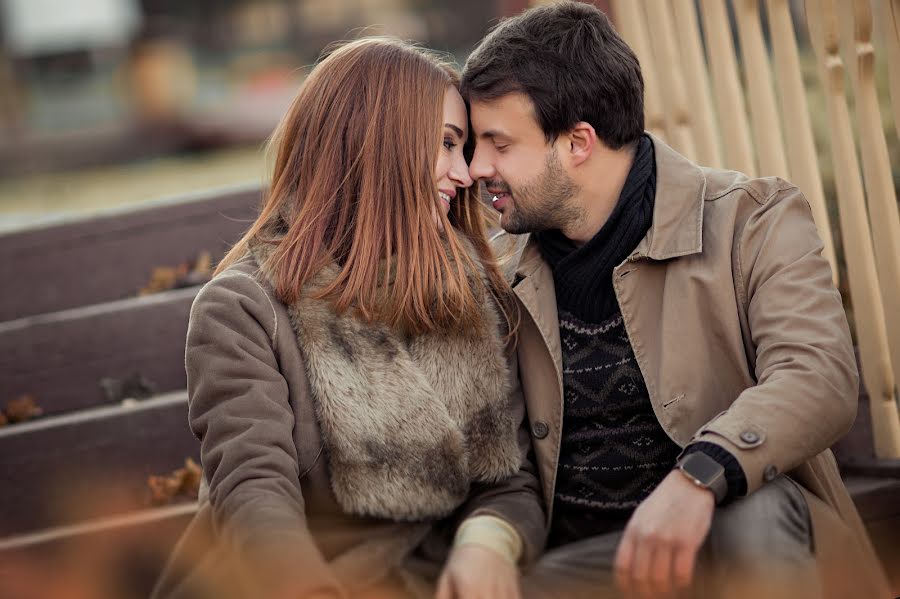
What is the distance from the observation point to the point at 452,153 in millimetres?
2936

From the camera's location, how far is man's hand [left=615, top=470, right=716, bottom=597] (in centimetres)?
223

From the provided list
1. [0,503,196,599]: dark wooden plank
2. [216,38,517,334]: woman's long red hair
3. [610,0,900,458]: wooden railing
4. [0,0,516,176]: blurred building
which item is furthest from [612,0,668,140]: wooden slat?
[0,0,516,176]: blurred building

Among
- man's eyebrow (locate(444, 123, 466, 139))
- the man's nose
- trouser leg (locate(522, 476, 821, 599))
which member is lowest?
trouser leg (locate(522, 476, 821, 599))

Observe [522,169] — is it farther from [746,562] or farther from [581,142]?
[746,562]

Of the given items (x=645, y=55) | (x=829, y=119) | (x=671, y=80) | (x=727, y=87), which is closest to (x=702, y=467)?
(x=829, y=119)

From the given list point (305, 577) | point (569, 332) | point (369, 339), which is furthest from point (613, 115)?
point (305, 577)

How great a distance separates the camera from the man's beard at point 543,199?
2947mm

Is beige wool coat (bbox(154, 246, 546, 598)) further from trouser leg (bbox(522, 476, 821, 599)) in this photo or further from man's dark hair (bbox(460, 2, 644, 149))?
man's dark hair (bbox(460, 2, 644, 149))

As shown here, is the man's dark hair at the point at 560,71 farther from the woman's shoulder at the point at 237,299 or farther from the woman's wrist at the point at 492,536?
the woman's wrist at the point at 492,536

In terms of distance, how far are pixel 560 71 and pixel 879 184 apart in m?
1.05

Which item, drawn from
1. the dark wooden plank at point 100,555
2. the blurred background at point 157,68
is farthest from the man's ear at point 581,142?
the blurred background at point 157,68

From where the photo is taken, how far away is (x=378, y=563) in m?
2.59

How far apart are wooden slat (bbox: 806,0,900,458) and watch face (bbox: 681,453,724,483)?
1245mm

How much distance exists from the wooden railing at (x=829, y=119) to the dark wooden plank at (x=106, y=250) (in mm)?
1916
